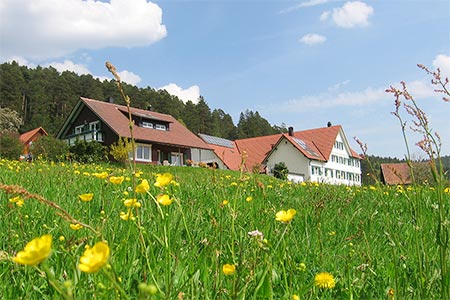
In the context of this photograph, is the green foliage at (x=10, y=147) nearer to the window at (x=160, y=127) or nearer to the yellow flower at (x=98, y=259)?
the window at (x=160, y=127)

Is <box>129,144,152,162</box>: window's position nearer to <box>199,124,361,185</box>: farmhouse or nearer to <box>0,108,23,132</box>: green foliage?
<box>199,124,361,185</box>: farmhouse

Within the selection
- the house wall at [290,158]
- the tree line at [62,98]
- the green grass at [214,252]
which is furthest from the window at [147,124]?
the green grass at [214,252]

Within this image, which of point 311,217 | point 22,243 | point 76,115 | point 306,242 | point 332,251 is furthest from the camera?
point 76,115

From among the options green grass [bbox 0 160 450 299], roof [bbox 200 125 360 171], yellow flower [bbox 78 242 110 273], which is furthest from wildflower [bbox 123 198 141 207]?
roof [bbox 200 125 360 171]

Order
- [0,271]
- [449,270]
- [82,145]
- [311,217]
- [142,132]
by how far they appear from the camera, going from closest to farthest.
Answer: [449,270] < [0,271] < [311,217] < [82,145] < [142,132]

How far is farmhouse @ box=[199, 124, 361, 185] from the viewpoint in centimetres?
4244

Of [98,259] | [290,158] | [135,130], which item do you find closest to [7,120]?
[135,130]

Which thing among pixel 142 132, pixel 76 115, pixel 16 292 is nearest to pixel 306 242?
pixel 16 292

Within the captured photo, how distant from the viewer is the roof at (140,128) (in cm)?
3299

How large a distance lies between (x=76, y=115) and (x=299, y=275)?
3715 cm

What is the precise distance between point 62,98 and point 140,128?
125ft

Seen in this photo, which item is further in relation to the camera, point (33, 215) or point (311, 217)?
point (311, 217)

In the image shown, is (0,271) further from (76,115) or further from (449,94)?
(76,115)

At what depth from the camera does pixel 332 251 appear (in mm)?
2330
